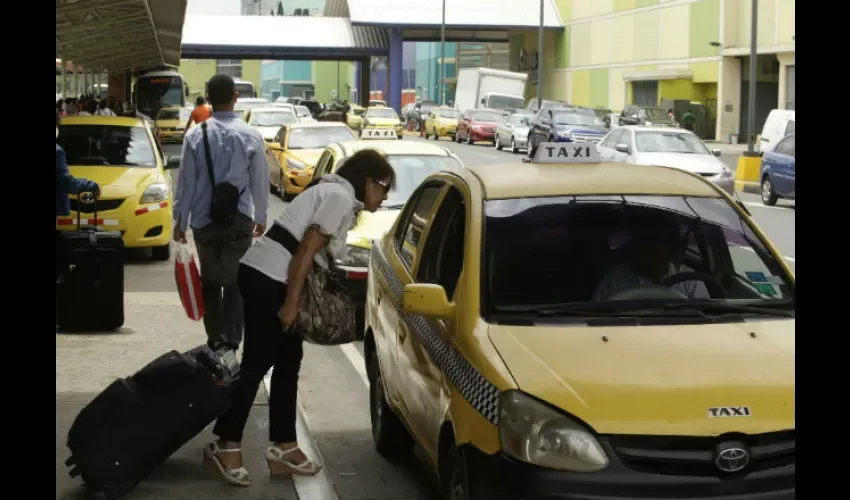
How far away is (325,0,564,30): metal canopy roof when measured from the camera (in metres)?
74.4

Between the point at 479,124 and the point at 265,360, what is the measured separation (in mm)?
45983

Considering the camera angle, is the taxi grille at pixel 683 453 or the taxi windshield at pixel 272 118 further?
the taxi windshield at pixel 272 118

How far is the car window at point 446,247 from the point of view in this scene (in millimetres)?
5598

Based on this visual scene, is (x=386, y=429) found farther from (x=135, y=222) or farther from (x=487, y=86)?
(x=487, y=86)

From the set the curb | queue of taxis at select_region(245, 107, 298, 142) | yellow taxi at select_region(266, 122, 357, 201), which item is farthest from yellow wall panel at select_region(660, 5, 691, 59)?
yellow taxi at select_region(266, 122, 357, 201)

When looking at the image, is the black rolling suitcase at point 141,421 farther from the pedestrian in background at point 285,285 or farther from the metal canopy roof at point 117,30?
the metal canopy roof at point 117,30

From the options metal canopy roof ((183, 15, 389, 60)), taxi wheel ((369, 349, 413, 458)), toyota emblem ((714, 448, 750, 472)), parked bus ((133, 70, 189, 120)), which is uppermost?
metal canopy roof ((183, 15, 389, 60))

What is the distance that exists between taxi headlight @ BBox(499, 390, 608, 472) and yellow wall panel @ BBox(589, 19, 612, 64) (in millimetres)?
64638

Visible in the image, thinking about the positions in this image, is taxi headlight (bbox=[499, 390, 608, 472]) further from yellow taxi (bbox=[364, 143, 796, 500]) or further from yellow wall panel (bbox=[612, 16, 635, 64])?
yellow wall panel (bbox=[612, 16, 635, 64])

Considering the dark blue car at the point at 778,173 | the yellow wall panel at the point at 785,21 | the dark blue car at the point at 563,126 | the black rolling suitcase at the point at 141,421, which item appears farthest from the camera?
the yellow wall panel at the point at 785,21

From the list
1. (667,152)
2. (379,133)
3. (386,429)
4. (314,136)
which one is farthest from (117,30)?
(386,429)

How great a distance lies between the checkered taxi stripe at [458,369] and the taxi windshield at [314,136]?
17485 mm

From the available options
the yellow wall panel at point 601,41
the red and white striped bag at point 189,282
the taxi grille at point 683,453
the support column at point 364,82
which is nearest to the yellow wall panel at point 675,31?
the yellow wall panel at point 601,41
